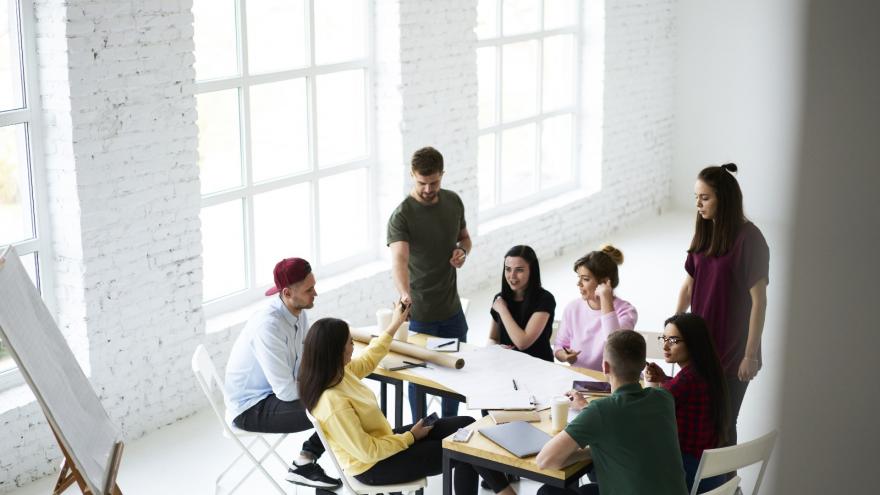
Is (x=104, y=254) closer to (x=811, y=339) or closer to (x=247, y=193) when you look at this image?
(x=247, y=193)

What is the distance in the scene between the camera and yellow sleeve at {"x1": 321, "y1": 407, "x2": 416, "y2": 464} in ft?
12.6

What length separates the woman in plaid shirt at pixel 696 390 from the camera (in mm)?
3770

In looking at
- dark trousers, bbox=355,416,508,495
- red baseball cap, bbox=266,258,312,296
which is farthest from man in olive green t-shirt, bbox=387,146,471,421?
dark trousers, bbox=355,416,508,495

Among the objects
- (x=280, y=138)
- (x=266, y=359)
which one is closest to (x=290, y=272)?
(x=266, y=359)

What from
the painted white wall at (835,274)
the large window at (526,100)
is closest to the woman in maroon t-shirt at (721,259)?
the painted white wall at (835,274)

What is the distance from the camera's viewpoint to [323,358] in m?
3.88

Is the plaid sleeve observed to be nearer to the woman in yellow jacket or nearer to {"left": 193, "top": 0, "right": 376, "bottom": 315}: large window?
the woman in yellow jacket

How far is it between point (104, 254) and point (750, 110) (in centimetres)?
528

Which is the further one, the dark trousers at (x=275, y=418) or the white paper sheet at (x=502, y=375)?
the dark trousers at (x=275, y=418)

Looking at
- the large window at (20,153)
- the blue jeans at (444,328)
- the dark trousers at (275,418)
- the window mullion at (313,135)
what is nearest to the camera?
the dark trousers at (275,418)

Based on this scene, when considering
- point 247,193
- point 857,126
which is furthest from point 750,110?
point 247,193

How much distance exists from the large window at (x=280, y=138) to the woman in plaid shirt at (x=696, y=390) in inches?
131

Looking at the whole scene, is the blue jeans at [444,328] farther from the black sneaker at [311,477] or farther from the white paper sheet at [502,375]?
the black sneaker at [311,477]

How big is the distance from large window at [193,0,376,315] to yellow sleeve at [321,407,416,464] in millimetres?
2573
